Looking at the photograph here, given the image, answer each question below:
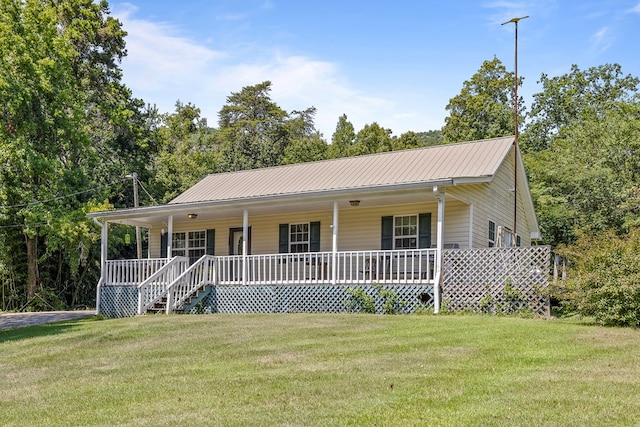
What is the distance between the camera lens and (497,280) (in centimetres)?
1391

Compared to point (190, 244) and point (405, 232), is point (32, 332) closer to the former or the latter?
point (190, 244)

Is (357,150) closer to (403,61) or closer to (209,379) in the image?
(403,61)

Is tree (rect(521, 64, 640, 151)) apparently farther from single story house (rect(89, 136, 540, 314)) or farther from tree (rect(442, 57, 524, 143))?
single story house (rect(89, 136, 540, 314))

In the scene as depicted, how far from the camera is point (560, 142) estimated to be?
33.9m

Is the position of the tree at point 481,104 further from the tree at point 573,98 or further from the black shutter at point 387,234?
the black shutter at point 387,234

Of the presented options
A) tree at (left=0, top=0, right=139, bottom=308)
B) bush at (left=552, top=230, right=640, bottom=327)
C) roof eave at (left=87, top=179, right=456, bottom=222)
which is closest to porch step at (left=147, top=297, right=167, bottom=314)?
roof eave at (left=87, top=179, right=456, bottom=222)

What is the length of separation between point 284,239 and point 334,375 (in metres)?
12.0

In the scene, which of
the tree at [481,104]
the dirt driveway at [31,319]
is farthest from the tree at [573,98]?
the dirt driveway at [31,319]

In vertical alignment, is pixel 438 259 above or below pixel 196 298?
above

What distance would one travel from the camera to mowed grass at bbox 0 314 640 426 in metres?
5.96

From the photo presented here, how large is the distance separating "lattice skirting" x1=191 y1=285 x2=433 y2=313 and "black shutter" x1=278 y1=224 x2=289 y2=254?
261cm

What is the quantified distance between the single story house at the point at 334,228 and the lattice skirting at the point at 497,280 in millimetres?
335

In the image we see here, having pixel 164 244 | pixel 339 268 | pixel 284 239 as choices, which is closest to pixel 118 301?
pixel 164 244

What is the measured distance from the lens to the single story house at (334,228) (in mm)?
15711
